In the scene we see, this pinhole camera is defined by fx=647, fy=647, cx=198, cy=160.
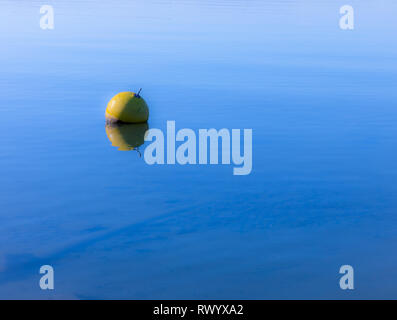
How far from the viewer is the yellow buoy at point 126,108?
41.6ft

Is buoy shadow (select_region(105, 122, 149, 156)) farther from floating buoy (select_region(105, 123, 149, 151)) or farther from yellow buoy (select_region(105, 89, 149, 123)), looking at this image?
yellow buoy (select_region(105, 89, 149, 123))

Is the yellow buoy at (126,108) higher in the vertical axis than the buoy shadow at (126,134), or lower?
higher

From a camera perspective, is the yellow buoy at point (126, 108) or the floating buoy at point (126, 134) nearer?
the floating buoy at point (126, 134)

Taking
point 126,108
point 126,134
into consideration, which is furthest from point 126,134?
point 126,108

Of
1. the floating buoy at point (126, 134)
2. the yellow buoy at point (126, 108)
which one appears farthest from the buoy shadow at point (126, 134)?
the yellow buoy at point (126, 108)

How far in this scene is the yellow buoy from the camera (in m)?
12.7

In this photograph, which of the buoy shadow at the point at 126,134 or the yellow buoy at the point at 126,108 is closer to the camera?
the buoy shadow at the point at 126,134

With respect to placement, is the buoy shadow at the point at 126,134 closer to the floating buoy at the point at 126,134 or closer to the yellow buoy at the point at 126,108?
the floating buoy at the point at 126,134

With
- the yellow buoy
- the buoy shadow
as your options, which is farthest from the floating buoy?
the yellow buoy

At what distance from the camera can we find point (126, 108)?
500 inches

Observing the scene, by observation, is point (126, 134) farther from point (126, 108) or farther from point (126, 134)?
point (126, 108)

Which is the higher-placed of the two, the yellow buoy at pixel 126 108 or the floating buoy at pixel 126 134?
the yellow buoy at pixel 126 108

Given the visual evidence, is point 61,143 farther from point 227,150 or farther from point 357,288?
point 357,288

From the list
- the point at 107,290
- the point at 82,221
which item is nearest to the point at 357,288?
the point at 107,290
